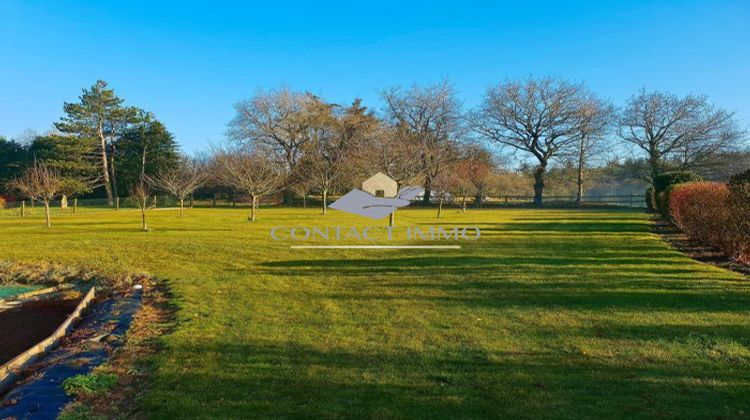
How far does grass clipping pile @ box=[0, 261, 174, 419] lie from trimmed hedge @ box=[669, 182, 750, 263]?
911 cm

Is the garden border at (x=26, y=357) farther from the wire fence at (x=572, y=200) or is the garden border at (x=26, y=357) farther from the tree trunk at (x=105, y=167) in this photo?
the tree trunk at (x=105, y=167)

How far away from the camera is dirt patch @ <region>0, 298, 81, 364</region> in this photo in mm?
4844

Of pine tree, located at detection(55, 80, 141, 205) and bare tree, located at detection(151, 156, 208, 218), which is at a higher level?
pine tree, located at detection(55, 80, 141, 205)

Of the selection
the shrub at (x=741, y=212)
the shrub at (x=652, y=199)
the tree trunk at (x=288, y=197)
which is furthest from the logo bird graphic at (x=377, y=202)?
the tree trunk at (x=288, y=197)

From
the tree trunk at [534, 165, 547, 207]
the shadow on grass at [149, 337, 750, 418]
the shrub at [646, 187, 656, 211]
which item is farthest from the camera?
the tree trunk at [534, 165, 547, 207]

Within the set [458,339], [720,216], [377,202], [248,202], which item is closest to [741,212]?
[720,216]

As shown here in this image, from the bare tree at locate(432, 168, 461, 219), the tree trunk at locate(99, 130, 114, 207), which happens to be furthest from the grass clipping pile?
the tree trunk at locate(99, 130, 114, 207)

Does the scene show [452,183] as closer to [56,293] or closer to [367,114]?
[367,114]

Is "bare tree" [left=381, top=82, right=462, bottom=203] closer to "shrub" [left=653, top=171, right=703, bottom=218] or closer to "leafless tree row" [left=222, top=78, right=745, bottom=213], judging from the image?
"leafless tree row" [left=222, top=78, right=745, bottom=213]

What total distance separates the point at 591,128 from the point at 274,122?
2859 centimetres

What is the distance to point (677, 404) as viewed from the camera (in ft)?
9.17

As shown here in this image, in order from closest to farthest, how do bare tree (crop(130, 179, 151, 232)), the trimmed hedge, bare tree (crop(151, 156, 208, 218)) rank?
the trimmed hedge, bare tree (crop(130, 179, 151, 232)), bare tree (crop(151, 156, 208, 218))

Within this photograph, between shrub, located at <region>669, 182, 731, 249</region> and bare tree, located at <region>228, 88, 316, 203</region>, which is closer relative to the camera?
shrub, located at <region>669, 182, 731, 249</region>

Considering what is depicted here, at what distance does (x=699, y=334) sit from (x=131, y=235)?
557 inches
